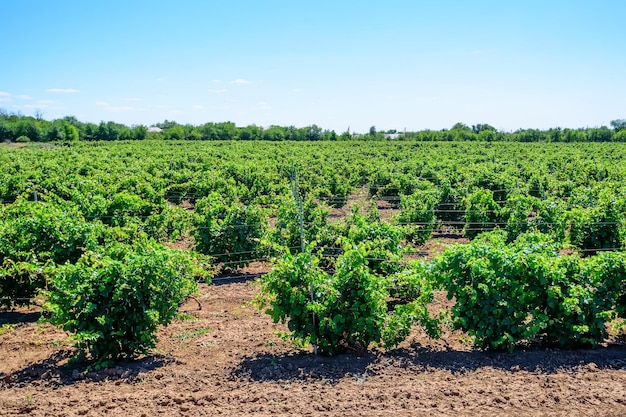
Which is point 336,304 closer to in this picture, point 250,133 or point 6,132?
point 6,132

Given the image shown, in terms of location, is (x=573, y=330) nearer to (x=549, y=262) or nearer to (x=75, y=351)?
(x=549, y=262)

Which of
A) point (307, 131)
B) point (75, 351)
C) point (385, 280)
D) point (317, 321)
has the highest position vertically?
point (307, 131)

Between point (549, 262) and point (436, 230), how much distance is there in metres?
8.15

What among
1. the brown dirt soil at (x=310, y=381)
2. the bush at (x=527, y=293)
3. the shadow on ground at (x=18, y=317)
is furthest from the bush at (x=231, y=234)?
the bush at (x=527, y=293)

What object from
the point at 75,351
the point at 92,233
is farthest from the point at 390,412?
the point at 92,233

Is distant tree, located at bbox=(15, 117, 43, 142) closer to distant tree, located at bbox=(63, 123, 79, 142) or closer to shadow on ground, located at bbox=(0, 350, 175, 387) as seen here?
distant tree, located at bbox=(63, 123, 79, 142)

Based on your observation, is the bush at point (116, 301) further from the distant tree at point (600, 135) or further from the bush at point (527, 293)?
the distant tree at point (600, 135)

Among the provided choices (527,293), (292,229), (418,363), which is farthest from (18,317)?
(527,293)

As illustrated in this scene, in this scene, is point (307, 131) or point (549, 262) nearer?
point (549, 262)

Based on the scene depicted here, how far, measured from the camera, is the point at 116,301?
20.2ft

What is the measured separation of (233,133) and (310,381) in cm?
8635

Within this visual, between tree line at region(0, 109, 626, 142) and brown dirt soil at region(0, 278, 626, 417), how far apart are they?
2703 inches

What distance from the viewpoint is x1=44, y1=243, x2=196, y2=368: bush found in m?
6.06

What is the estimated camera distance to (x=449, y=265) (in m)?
6.49
